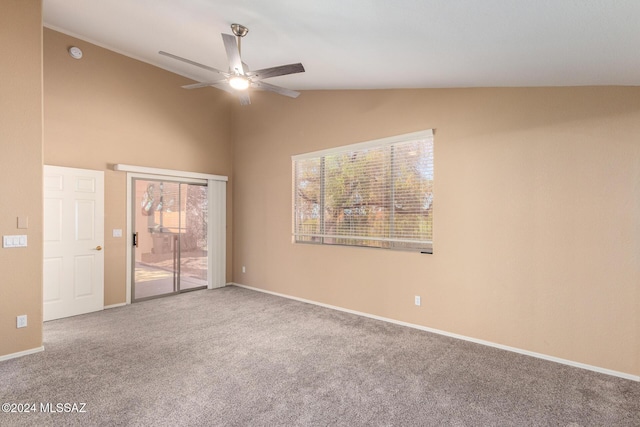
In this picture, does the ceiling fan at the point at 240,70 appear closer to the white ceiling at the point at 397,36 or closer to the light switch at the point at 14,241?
the white ceiling at the point at 397,36

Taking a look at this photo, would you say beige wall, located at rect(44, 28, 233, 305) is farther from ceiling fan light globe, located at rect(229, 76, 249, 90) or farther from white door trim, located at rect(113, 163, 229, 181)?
ceiling fan light globe, located at rect(229, 76, 249, 90)

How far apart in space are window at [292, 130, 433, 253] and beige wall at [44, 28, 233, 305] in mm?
2253

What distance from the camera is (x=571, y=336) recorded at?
2.91m

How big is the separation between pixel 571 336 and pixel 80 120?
651 cm

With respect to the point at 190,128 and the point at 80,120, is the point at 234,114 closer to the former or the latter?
the point at 190,128

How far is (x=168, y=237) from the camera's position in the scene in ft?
17.9

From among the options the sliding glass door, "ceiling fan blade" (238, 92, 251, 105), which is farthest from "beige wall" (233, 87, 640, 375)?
the sliding glass door

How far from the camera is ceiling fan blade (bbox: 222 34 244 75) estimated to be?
8.28 feet

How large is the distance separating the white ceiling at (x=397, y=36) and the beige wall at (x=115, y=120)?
47 cm

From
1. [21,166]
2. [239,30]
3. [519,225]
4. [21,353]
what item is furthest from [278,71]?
[21,353]

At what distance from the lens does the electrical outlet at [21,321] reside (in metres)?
3.04

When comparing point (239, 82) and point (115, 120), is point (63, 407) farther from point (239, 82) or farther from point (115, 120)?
point (115, 120)

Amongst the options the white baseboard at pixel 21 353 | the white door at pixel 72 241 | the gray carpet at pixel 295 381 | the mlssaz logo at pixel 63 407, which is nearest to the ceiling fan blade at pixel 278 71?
the gray carpet at pixel 295 381

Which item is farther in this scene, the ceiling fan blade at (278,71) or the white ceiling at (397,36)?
the ceiling fan blade at (278,71)
